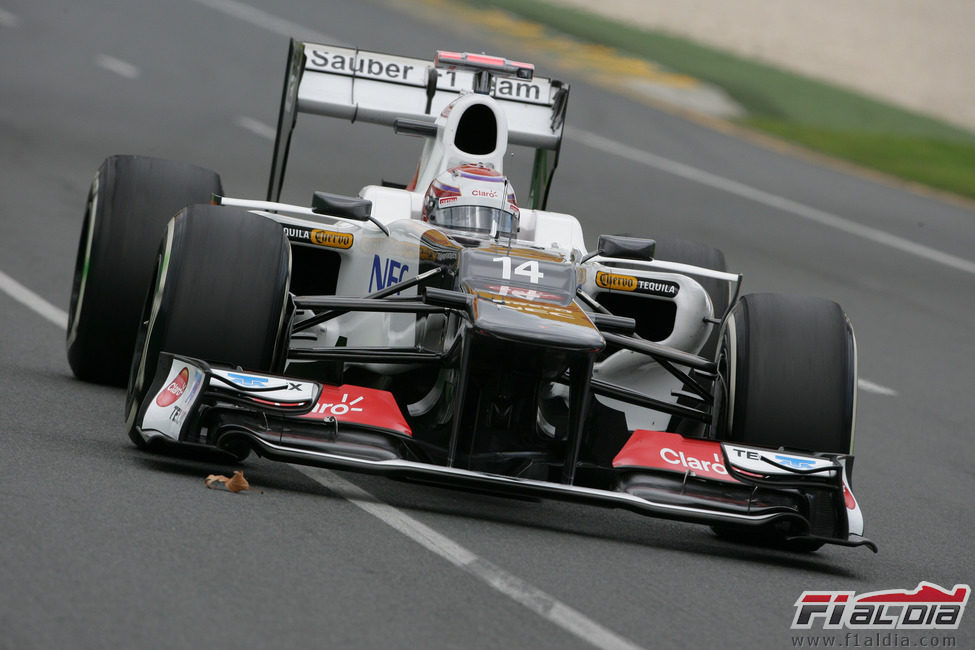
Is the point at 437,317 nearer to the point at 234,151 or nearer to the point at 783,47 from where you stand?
the point at 234,151

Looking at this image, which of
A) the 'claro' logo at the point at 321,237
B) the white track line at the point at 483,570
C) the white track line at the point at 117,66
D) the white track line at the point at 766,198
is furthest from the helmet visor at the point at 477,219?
the white track line at the point at 117,66

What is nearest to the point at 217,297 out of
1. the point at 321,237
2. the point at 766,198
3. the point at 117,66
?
the point at 321,237

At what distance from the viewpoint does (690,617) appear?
18.9 ft

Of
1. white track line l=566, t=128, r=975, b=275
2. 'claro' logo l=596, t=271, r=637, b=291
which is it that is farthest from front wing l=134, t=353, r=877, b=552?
white track line l=566, t=128, r=975, b=275

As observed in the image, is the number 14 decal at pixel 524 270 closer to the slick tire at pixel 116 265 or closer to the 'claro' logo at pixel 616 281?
the 'claro' logo at pixel 616 281

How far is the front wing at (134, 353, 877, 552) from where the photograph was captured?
6.55 m

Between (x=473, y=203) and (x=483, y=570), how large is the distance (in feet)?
9.64

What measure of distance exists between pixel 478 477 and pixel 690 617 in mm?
1153

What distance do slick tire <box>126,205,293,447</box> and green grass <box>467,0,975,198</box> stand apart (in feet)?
57.3

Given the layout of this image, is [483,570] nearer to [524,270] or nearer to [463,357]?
[463,357]

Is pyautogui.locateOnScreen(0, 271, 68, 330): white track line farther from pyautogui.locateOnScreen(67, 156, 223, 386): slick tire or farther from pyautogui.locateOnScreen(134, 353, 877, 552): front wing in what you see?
pyautogui.locateOnScreen(134, 353, 877, 552): front wing

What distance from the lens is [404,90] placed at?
35.5 feet

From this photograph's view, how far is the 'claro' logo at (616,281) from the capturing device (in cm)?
822

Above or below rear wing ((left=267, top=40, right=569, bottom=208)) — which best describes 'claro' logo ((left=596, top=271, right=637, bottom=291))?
below
